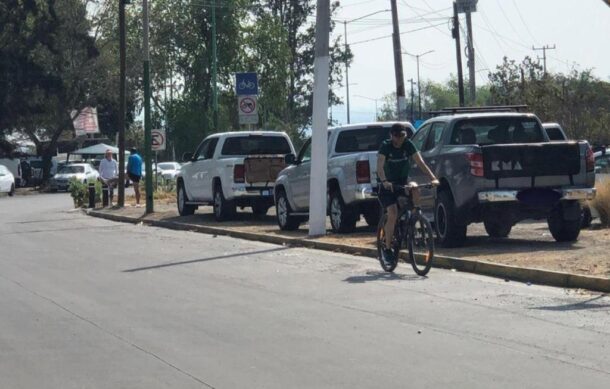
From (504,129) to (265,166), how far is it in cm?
813

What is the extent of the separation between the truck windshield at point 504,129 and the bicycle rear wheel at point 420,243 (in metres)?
3.23

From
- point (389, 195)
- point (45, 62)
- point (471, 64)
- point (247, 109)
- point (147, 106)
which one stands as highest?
point (45, 62)

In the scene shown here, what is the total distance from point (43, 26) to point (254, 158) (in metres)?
36.2

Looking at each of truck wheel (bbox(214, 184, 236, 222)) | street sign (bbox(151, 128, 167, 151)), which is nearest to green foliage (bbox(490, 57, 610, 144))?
street sign (bbox(151, 128, 167, 151))

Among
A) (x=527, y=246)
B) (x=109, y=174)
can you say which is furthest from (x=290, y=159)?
(x=109, y=174)

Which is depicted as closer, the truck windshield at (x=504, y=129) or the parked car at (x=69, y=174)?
the truck windshield at (x=504, y=129)

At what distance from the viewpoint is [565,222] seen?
16234 mm

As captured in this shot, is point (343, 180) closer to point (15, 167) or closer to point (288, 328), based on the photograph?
point (288, 328)

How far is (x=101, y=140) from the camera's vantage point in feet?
280

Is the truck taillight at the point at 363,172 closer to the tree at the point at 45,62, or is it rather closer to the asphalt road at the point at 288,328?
the asphalt road at the point at 288,328

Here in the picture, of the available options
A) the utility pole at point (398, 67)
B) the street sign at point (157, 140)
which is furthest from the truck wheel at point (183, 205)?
the utility pole at point (398, 67)

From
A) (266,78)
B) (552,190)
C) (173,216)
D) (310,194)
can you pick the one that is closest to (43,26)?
(266,78)

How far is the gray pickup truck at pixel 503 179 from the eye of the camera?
51.5ft

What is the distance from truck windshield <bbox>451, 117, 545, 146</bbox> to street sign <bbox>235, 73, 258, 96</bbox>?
418 inches
